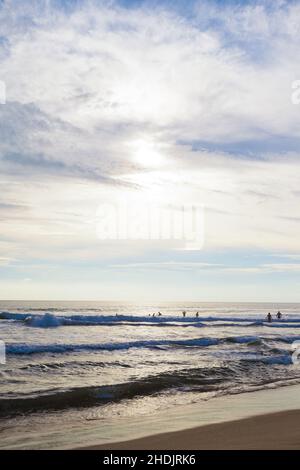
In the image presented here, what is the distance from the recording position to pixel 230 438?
817 cm

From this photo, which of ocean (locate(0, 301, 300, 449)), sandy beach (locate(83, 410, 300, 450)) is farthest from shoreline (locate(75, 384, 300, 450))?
ocean (locate(0, 301, 300, 449))

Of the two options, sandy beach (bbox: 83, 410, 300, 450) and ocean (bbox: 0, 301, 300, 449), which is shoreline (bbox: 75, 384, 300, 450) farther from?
ocean (bbox: 0, 301, 300, 449)

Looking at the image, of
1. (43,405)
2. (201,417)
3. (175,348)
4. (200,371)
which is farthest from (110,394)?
(175,348)

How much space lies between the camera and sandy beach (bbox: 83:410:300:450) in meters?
7.59

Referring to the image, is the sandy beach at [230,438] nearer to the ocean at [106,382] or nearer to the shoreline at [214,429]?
the shoreline at [214,429]

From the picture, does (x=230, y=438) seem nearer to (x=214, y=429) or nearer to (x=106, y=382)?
(x=214, y=429)

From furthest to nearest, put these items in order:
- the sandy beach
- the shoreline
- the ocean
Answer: the ocean, the shoreline, the sandy beach

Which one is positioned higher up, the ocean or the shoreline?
the shoreline

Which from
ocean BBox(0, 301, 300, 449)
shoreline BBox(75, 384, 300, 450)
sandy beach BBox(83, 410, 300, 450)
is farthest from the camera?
ocean BBox(0, 301, 300, 449)

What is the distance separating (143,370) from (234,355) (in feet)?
23.3

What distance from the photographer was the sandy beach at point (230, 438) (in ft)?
24.9
